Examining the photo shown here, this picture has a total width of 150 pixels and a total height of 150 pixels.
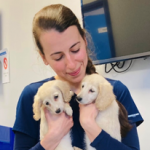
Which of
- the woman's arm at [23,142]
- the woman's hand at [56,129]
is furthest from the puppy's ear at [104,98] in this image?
the woman's arm at [23,142]

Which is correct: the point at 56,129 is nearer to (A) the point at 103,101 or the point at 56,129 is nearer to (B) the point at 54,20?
(A) the point at 103,101

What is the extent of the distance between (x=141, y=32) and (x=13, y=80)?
1450mm

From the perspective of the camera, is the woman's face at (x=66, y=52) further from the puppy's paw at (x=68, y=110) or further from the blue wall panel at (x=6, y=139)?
the blue wall panel at (x=6, y=139)

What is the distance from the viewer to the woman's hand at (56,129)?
70cm

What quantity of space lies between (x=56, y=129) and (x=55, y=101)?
0.10m

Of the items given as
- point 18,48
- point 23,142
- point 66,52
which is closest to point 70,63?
point 66,52

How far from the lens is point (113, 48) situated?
4.52 feet

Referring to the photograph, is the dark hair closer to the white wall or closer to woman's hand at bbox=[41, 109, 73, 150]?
woman's hand at bbox=[41, 109, 73, 150]

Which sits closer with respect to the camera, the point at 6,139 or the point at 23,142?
the point at 23,142

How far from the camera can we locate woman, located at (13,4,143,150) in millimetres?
685

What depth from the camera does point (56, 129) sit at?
71 centimetres

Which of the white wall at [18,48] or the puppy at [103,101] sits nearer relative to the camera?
Result: the puppy at [103,101]

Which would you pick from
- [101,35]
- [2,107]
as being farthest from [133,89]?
[2,107]

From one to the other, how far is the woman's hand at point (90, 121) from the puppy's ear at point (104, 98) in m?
0.02
